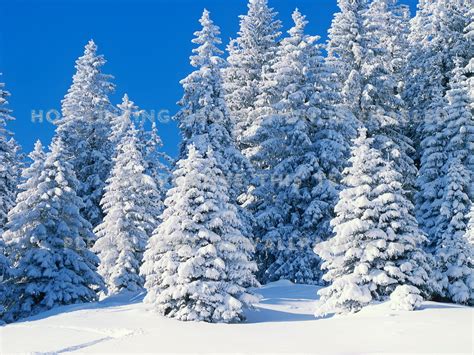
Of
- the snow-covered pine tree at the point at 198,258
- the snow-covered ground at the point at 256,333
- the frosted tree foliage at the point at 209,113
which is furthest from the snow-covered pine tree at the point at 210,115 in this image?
the snow-covered ground at the point at 256,333

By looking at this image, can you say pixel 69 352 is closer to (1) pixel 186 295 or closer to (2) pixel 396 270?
(1) pixel 186 295

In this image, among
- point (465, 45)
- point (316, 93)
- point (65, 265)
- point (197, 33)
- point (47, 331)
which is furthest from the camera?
point (465, 45)

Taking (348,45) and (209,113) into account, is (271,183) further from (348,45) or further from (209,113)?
(348,45)

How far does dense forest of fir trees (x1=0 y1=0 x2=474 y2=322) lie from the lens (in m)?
17.2

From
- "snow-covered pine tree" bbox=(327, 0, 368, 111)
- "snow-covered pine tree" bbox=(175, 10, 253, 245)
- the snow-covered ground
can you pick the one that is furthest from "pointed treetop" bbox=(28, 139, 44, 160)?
"snow-covered pine tree" bbox=(327, 0, 368, 111)

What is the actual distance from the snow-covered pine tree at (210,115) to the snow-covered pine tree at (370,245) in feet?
30.6

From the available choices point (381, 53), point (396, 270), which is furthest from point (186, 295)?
point (381, 53)

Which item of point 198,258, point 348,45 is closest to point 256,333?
point 198,258

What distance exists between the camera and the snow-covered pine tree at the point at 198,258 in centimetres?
1619

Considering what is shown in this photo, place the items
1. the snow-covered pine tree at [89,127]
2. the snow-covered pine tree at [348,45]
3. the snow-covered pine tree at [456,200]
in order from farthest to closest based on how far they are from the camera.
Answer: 1. the snow-covered pine tree at [89,127]
2. the snow-covered pine tree at [348,45]
3. the snow-covered pine tree at [456,200]

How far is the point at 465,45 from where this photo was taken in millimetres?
31891

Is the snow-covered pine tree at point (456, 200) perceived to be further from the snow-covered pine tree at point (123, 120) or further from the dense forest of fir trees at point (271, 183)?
the snow-covered pine tree at point (123, 120)

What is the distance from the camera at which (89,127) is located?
34500 millimetres

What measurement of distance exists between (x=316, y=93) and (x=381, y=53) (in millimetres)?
5893
